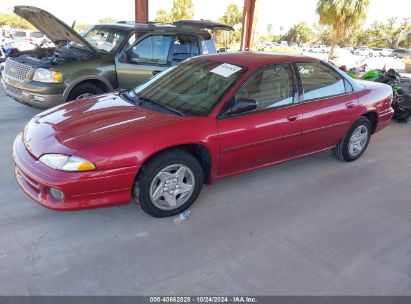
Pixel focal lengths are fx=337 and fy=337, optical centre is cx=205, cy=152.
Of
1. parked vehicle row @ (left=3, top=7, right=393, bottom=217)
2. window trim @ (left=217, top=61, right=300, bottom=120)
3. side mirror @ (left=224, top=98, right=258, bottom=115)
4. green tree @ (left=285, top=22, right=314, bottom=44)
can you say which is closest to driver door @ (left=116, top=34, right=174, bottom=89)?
parked vehicle row @ (left=3, top=7, right=393, bottom=217)

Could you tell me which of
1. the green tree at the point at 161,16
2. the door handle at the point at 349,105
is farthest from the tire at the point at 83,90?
the green tree at the point at 161,16

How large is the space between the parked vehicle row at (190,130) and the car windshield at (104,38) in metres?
2.48

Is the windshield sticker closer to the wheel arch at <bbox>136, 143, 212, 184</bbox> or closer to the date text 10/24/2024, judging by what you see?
the wheel arch at <bbox>136, 143, 212, 184</bbox>

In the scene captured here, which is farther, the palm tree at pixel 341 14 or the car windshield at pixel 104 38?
the palm tree at pixel 341 14

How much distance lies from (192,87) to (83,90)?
2.80 meters

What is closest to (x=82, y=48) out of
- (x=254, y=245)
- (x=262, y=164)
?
(x=262, y=164)

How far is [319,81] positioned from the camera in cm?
402

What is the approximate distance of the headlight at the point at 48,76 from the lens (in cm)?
525

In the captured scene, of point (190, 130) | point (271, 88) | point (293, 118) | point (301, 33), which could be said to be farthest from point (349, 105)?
point (301, 33)

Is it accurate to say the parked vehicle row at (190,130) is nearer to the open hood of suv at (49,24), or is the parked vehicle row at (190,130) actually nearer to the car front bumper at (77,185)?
the car front bumper at (77,185)

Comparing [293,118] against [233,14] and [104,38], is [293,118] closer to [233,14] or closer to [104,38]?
[104,38]

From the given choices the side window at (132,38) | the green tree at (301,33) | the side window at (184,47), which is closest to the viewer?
the side window at (132,38)

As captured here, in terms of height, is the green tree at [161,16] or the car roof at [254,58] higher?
the car roof at [254,58]

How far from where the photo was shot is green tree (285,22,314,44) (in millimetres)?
74000
